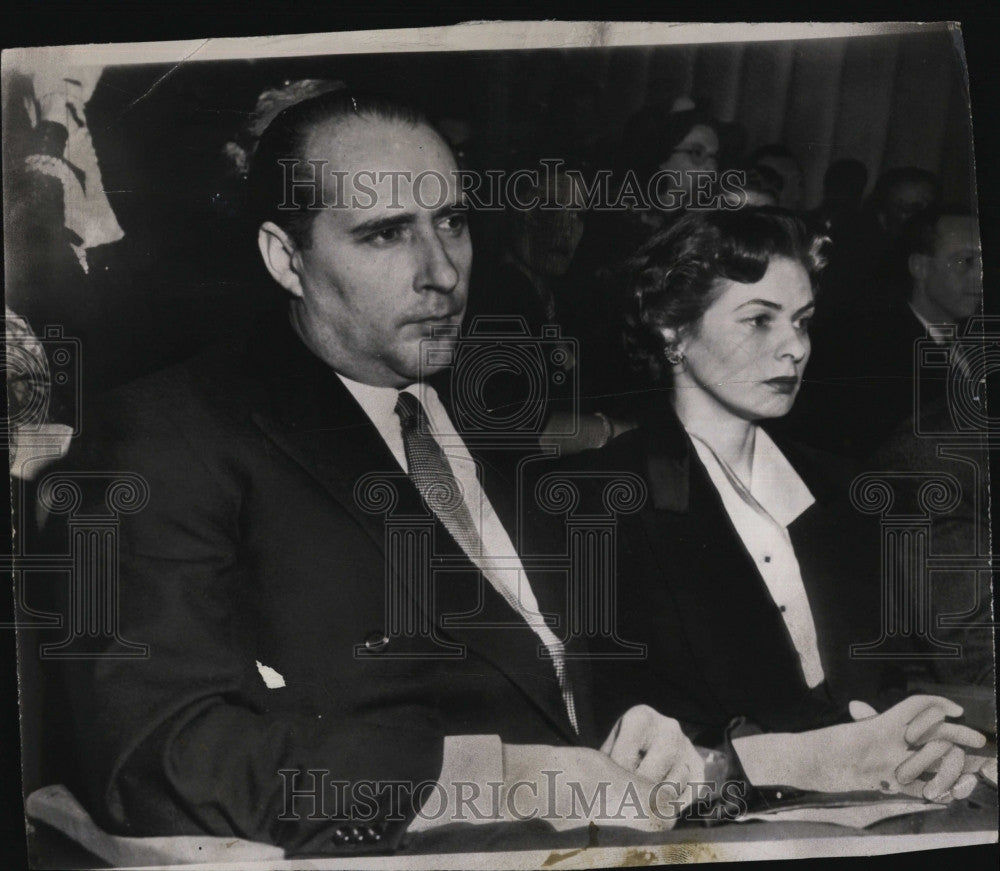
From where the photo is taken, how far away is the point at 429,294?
1865mm

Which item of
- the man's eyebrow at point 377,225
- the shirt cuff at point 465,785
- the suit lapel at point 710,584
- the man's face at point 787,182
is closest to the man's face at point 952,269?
the man's face at point 787,182

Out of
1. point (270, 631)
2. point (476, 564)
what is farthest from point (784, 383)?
point (270, 631)

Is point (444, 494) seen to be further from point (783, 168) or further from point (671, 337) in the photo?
point (783, 168)

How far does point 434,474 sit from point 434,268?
1.20 ft

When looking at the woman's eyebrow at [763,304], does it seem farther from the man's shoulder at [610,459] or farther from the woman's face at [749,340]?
the man's shoulder at [610,459]

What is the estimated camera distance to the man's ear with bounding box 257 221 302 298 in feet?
6.11

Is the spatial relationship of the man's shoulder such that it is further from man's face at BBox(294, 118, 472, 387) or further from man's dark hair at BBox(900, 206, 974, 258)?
man's dark hair at BBox(900, 206, 974, 258)

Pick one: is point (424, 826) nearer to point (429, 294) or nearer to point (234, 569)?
point (234, 569)

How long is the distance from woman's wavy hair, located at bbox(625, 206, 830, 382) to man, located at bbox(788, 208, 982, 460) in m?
0.20

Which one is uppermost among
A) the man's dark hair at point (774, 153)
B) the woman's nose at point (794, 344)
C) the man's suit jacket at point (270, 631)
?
the man's dark hair at point (774, 153)

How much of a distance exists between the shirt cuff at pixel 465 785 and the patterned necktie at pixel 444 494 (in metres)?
0.16

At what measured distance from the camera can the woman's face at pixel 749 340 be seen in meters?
1.91

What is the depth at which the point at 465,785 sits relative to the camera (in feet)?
6.17

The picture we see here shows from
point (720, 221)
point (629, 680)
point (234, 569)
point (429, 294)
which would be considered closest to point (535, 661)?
point (629, 680)
